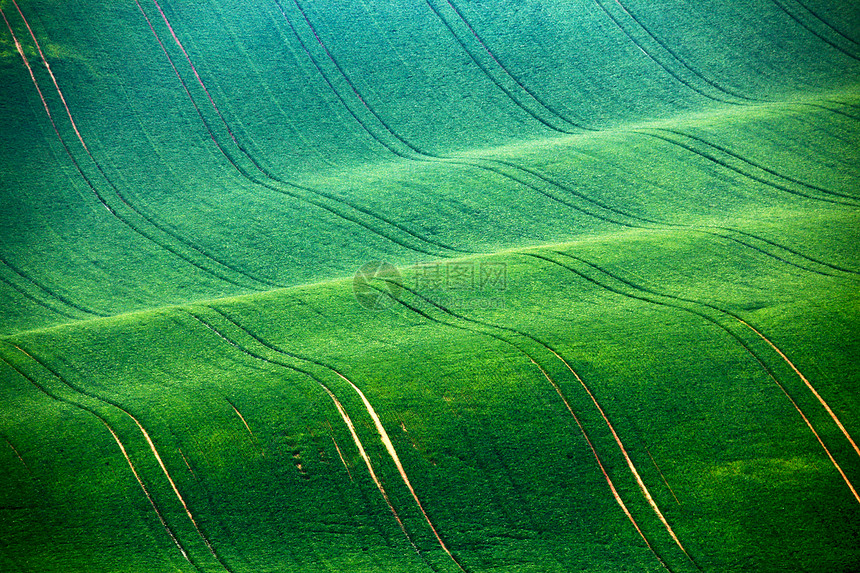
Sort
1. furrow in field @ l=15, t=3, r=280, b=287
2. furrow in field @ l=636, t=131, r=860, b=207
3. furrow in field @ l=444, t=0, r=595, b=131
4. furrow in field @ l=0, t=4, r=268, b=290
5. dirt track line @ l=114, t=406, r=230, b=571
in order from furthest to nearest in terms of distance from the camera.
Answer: furrow in field @ l=444, t=0, r=595, b=131 < furrow in field @ l=636, t=131, r=860, b=207 < furrow in field @ l=0, t=4, r=268, b=290 < furrow in field @ l=15, t=3, r=280, b=287 < dirt track line @ l=114, t=406, r=230, b=571

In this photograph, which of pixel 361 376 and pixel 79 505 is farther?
pixel 361 376

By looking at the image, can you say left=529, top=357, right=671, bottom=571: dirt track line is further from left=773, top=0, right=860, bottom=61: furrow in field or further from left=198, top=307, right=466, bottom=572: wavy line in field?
left=773, top=0, right=860, bottom=61: furrow in field

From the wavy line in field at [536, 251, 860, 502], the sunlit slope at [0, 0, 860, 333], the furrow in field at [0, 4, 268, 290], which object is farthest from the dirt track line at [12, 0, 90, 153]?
the wavy line in field at [536, 251, 860, 502]

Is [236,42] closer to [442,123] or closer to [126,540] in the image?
[442,123]

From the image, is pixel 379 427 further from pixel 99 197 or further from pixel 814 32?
pixel 814 32

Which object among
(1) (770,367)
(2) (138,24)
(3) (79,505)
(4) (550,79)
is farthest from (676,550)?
(2) (138,24)

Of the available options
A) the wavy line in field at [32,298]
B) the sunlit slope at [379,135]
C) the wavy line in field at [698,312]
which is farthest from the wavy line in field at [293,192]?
the wavy line in field at [32,298]
